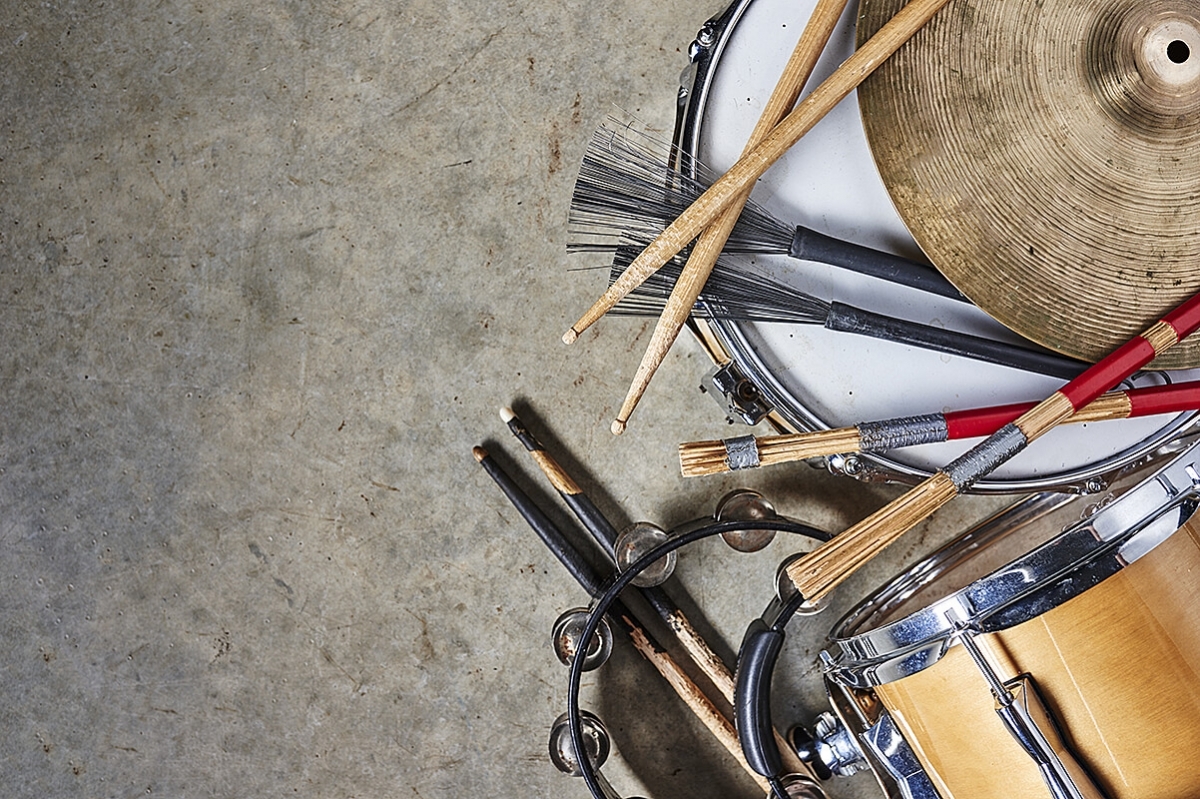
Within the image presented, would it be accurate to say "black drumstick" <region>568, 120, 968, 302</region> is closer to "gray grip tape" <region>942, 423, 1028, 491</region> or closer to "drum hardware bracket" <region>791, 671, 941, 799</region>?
"gray grip tape" <region>942, 423, 1028, 491</region>

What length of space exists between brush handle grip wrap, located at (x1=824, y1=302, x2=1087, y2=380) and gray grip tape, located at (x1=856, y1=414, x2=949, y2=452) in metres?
0.09

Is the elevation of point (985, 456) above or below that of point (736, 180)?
below

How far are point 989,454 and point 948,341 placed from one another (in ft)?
0.47

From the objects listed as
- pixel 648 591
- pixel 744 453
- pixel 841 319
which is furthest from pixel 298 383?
pixel 841 319

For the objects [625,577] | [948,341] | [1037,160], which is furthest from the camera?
[625,577]

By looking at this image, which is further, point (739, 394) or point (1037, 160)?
point (739, 394)

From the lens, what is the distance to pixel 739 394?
116 cm

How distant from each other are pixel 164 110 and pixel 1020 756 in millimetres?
1590

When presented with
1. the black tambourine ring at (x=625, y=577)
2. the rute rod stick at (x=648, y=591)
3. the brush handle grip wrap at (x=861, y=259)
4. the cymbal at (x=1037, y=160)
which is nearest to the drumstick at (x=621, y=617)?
the rute rod stick at (x=648, y=591)

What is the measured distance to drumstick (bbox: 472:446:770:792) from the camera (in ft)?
4.69

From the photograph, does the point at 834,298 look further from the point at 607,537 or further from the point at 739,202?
the point at 607,537

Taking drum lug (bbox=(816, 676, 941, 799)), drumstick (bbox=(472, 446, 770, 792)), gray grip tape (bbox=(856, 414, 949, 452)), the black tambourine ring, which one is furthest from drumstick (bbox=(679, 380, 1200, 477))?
drumstick (bbox=(472, 446, 770, 792))

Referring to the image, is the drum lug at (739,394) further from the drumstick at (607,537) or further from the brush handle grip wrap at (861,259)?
the drumstick at (607,537)

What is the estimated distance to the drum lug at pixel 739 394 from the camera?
3.76 ft
